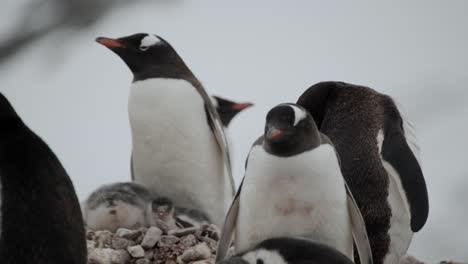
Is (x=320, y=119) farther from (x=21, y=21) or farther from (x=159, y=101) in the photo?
(x=21, y=21)

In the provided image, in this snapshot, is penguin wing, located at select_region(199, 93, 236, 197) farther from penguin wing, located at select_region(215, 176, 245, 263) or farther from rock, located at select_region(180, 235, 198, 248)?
penguin wing, located at select_region(215, 176, 245, 263)

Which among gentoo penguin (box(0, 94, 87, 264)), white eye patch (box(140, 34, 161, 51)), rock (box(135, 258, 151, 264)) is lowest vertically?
rock (box(135, 258, 151, 264))

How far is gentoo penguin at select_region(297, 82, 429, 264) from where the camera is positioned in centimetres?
396

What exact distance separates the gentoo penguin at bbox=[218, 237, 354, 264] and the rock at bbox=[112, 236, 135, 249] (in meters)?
1.16

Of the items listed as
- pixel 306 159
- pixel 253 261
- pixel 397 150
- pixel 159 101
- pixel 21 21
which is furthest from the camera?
pixel 159 101

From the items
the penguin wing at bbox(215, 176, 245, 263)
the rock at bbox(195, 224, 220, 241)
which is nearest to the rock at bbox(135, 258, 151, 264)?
the rock at bbox(195, 224, 220, 241)

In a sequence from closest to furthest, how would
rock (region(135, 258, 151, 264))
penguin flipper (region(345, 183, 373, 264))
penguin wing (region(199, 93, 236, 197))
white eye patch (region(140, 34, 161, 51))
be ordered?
penguin flipper (region(345, 183, 373, 264)), rock (region(135, 258, 151, 264)), penguin wing (region(199, 93, 236, 197)), white eye patch (region(140, 34, 161, 51))

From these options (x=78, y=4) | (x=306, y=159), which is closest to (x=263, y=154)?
(x=306, y=159)

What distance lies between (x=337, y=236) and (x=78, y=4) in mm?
2072

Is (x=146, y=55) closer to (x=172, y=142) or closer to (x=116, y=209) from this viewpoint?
(x=172, y=142)

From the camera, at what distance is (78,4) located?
5.05ft

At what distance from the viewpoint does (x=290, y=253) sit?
9.68 feet

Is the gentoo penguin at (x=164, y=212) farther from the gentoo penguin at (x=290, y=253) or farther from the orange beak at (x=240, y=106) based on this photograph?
the orange beak at (x=240, y=106)

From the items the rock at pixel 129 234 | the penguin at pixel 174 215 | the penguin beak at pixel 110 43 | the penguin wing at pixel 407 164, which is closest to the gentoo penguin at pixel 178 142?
the penguin at pixel 174 215
